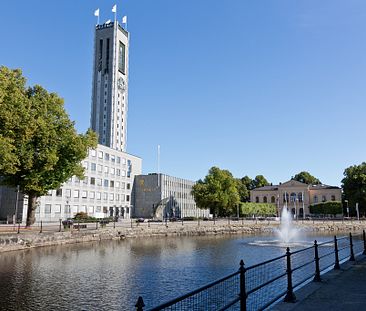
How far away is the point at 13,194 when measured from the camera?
221 feet

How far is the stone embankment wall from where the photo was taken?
28.7m

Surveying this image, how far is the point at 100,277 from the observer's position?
17.0 metres

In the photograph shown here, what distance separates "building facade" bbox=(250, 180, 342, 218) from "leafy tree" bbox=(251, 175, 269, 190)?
17040 millimetres

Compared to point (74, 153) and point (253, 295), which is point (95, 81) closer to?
point (74, 153)

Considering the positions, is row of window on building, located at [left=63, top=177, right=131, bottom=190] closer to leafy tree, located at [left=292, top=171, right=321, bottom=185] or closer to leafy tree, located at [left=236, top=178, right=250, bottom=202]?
leafy tree, located at [left=236, top=178, right=250, bottom=202]

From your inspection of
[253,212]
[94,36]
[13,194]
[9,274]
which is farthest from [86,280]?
[94,36]

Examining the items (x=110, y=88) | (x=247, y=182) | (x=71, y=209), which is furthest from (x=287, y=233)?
(x=247, y=182)

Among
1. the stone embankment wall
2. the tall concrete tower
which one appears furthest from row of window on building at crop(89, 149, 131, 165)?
the stone embankment wall

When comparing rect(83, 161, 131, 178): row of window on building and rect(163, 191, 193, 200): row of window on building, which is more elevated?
rect(83, 161, 131, 178): row of window on building

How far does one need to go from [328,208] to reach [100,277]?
98989 mm

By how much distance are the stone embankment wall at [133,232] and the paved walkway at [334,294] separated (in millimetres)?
23864

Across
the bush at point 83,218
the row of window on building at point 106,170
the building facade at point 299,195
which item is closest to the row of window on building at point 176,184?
the row of window on building at point 106,170

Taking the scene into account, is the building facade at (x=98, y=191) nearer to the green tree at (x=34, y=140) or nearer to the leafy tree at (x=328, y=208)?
the green tree at (x=34, y=140)

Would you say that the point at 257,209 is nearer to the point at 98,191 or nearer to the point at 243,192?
the point at 243,192
